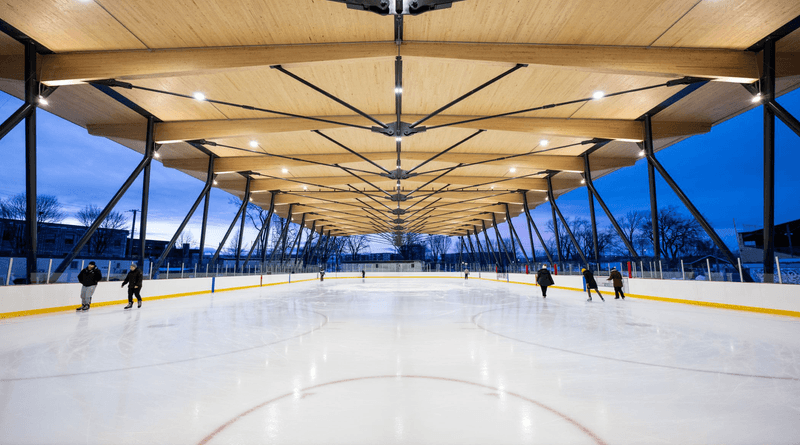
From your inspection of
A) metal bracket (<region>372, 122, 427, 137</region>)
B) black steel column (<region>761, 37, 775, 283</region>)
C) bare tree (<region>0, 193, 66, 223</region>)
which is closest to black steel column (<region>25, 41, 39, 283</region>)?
metal bracket (<region>372, 122, 427, 137</region>)

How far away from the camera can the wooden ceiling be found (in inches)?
335

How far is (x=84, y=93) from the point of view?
1187 cm

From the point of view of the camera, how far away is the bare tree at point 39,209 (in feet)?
125

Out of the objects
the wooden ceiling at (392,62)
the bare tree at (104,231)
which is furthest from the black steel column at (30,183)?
the bare tree at (104,231)

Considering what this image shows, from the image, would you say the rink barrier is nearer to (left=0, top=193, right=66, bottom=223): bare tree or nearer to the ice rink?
the ice rink

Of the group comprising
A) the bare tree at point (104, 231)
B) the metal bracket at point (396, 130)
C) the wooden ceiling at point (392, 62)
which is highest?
the wooden ceiling at point (392, 62)

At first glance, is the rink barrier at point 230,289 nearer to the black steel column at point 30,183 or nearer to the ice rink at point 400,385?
the black steel column at point 30,183

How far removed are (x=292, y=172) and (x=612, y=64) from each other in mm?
17992

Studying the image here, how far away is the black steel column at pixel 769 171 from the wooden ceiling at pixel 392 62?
1.12 feet

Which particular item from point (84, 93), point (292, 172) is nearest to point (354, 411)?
point (84, 93)

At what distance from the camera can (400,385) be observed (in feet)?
13.1

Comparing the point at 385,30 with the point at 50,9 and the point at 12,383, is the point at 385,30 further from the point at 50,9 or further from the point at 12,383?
the point at 12,383

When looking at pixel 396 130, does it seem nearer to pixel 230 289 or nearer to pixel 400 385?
pixel 400 385

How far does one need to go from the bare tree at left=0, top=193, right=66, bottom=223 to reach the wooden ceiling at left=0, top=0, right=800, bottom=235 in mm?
36299
